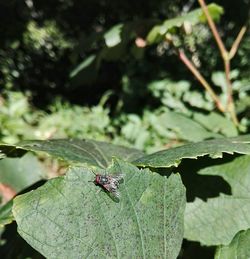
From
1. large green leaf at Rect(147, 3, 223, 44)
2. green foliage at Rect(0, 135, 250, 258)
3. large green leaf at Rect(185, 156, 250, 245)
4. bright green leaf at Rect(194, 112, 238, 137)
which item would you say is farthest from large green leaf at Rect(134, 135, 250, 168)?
large green leaf at Rect(147, 3, 223, 44)

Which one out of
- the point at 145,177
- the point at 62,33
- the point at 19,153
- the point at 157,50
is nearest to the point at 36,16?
the point at 62,33

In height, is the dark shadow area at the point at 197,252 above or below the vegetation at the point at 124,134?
below

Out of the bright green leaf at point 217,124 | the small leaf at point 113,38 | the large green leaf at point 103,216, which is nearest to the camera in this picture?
the large green leaf at point 103,216

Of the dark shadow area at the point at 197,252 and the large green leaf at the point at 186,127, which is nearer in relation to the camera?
the dark shadow area at the point at 197,252

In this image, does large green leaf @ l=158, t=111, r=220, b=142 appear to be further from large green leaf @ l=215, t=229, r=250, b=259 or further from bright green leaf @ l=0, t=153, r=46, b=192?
large green leaf @ l=215, t=229, r=250, b=259

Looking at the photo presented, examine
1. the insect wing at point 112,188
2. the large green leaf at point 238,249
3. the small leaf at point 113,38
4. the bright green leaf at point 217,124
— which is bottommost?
the large green leaf at point 238,249

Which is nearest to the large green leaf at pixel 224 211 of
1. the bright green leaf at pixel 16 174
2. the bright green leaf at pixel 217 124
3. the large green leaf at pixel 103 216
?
the large green leaf at pixel 103 216

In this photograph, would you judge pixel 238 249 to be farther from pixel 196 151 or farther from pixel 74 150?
pixel 74 150

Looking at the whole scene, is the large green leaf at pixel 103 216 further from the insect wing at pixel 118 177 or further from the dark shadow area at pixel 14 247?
the dark shadow area at pixel 14 247

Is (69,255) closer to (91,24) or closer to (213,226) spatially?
(213,226)
